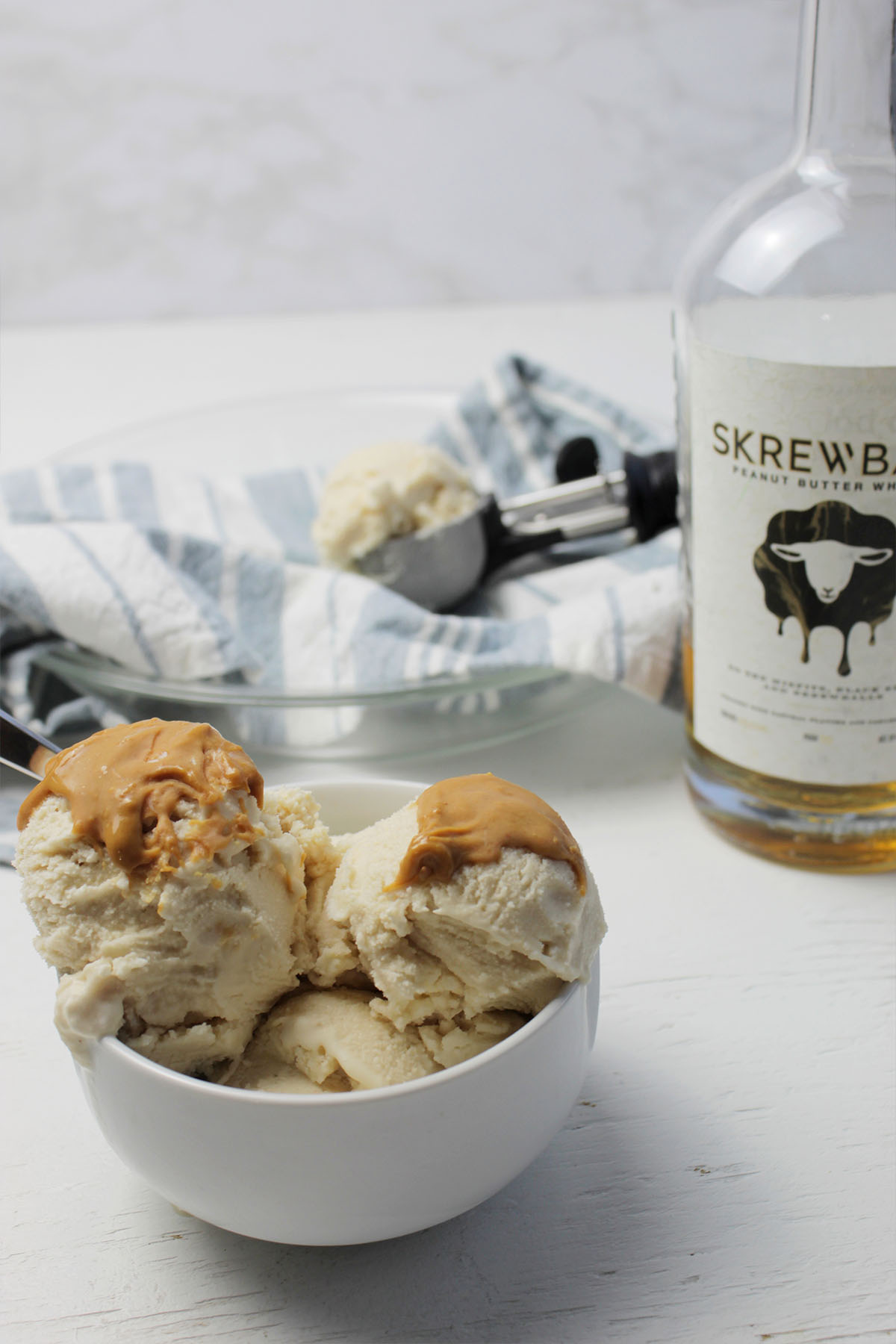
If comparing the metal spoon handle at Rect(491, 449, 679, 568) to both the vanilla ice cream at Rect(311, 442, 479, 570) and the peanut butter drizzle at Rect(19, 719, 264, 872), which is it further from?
the peanut butter drizzle at Rect(19, 719, 264, 872)

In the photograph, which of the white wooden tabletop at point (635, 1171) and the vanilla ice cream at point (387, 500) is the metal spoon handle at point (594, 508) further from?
the white wooden tabletop at point (635, 1171)

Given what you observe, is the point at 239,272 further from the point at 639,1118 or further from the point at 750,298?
the point at 639,1118

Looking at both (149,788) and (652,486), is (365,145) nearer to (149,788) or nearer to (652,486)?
(652,486)

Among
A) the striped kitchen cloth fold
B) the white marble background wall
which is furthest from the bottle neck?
the white marble background wall

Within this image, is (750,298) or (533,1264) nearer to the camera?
(533,1264)

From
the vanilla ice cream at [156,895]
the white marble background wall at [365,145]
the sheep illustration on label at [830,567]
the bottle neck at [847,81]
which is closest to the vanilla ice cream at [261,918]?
the vanilla ice cream at [156,895]

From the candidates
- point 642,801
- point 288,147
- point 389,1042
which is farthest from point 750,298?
point 288,147

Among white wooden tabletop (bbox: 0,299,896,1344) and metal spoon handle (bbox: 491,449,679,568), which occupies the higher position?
metal spoon handle (bbox: 491,449,679,568)
